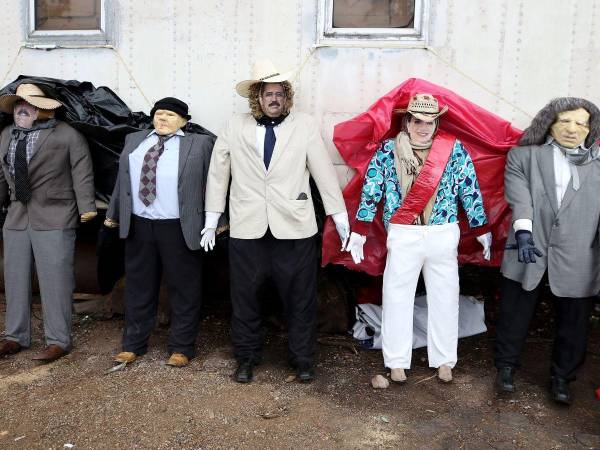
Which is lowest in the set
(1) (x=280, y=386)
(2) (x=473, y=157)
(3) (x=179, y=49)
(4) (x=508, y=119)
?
(1) (x=280, y=386)

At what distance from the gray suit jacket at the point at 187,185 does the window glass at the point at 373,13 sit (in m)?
1.33

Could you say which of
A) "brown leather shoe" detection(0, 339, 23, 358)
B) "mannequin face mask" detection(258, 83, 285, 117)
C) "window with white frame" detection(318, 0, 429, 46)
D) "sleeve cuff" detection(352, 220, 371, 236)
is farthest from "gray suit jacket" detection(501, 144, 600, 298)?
"brown leather shoe" detection(0, 339, 23, 358)

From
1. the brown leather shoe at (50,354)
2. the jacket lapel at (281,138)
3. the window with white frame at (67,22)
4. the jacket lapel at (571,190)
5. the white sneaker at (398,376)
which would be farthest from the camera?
the window with white frame at (67,22)

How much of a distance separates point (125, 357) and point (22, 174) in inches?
58.8

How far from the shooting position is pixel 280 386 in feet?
13.2

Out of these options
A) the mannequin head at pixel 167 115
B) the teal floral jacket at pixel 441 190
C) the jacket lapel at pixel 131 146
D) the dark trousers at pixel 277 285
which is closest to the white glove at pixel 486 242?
the teal floral jacket at pixel 441 190

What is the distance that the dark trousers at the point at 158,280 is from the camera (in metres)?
4.17

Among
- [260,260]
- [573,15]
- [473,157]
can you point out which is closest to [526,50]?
[573,15]

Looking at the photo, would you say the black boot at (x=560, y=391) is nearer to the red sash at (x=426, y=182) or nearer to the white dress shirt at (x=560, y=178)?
the white dress shirt at (x=560, y=178)

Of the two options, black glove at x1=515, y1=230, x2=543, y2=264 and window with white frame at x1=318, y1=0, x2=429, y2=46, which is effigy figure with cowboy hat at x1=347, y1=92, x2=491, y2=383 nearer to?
black glove at x1=515, y1=230, x2=543, y2=264

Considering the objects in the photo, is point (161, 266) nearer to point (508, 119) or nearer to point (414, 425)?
point (414, 425)

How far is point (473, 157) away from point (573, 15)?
1.16 metres

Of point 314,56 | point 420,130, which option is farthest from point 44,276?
point 420,130

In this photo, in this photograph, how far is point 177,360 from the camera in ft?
14.1
